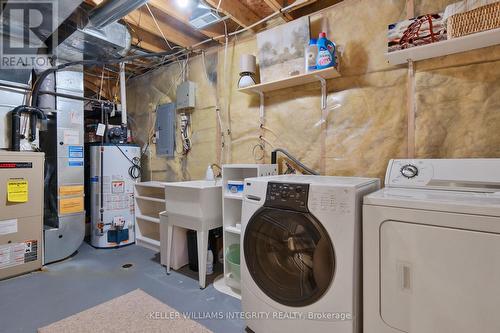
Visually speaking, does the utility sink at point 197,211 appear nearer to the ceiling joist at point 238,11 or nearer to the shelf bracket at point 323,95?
the shelf bracket at point 323,95

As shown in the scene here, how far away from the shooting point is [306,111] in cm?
216

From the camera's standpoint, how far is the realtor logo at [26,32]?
202cm

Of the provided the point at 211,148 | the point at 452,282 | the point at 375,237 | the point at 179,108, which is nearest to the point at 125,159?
the point at 179,108

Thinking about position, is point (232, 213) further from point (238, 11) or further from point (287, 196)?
point (238, 11)

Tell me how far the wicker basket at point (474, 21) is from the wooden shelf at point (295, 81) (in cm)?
69

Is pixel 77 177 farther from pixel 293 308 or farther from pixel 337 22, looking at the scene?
pixel 337 22

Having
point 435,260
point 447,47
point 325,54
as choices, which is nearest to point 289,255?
point 435,260

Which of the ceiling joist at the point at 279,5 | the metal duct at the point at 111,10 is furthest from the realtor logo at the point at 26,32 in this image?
the ceiling joist at the point at 279,5

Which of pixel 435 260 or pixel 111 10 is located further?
pixel 111 10

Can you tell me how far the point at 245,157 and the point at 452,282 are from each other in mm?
1890

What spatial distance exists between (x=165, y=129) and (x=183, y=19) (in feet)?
4.70

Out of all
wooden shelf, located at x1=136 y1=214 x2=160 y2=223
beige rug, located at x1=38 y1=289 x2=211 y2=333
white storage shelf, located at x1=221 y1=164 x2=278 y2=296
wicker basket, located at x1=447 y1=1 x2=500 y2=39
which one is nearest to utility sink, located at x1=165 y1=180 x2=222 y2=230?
white storage shelf, located at x1=221 y1=164 x2=278 y2=296

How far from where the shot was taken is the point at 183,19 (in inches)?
92.8

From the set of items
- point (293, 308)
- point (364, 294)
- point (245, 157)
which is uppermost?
point (245, 157)
